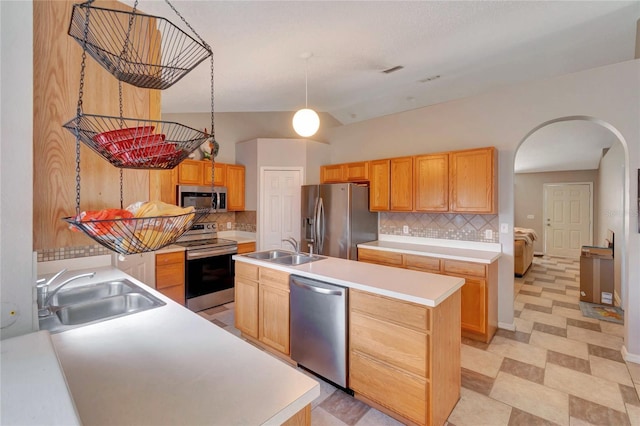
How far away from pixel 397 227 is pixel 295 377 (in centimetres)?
362

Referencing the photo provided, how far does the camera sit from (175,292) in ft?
11.8

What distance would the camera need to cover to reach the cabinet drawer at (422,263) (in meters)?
3.29

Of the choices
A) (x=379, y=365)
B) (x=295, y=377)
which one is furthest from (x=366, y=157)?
(x=295, y=377)

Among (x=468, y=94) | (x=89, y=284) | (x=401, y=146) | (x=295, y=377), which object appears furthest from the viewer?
(x=401, y=146)

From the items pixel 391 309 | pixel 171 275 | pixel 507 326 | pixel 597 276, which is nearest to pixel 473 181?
pixel 507 326

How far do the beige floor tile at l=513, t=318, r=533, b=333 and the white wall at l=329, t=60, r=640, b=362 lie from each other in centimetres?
15

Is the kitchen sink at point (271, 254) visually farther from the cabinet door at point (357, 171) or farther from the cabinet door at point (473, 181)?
the cabinet door at point (473, 181)

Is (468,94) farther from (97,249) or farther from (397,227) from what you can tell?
(97,249)

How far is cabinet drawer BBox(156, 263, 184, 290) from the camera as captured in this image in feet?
11.4

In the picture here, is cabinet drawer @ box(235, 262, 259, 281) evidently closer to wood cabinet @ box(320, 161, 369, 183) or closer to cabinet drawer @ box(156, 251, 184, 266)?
cabinet drawer @ box(156, 251, 184, 266)

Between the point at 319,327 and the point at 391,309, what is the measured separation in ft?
2.17

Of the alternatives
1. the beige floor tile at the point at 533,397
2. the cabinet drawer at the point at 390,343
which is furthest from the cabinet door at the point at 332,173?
the beige floor tile at the point at 533,397

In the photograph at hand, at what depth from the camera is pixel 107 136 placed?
0.77 metres

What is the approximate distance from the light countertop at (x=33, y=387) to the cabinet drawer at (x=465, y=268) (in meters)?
3.25
